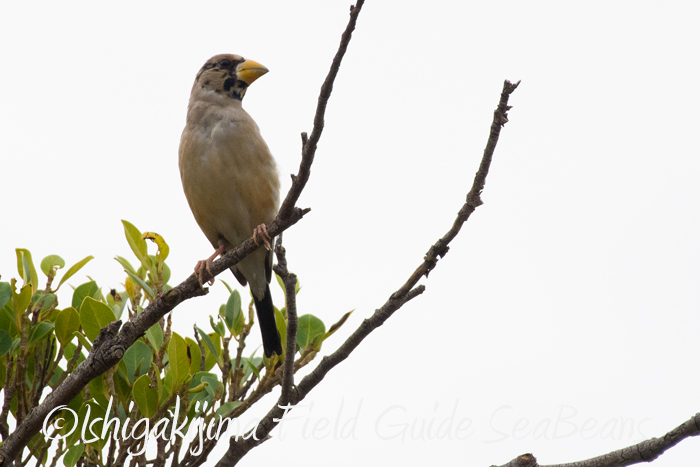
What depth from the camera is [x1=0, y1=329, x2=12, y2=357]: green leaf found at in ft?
9.01

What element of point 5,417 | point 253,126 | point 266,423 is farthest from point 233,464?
point 253,126

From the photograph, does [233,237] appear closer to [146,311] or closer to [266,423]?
[146,311]

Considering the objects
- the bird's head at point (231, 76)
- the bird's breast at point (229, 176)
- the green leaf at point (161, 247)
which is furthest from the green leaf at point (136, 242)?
the bird's head at point (231, 76)

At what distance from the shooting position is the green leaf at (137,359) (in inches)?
112

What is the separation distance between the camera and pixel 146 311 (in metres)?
2.69

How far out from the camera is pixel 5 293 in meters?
2.80

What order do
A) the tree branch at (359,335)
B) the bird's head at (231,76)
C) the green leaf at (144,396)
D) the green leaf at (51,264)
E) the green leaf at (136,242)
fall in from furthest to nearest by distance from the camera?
the bird's head at (231,76), the green leaf at (136,242), the green leaf at (51,264), the green leaf at (144,396), the tree branch at (359,335)

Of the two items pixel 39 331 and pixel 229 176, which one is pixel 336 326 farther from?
pixel 229 176

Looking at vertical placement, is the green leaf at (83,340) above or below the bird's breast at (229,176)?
below

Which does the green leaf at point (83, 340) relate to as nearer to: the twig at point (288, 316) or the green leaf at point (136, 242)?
the green leaf at point (136, 242)

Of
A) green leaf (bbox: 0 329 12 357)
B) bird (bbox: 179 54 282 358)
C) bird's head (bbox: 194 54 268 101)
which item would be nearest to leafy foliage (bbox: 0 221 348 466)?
green leaf (bbox: 0 329 12 357)

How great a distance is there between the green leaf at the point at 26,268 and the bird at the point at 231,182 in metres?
1.17

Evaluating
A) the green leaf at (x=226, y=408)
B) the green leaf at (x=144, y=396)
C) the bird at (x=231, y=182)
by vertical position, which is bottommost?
the green leaf at (x=226, y=408)

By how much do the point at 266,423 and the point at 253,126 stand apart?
8.27ft
